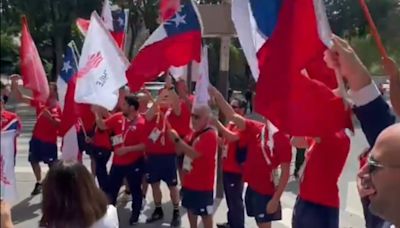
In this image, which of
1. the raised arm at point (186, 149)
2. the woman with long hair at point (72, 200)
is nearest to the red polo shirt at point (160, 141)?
the raised arm at point (186, 149)

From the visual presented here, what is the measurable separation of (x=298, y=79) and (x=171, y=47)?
2903mm

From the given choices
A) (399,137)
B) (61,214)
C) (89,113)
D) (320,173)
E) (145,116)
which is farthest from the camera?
(89,113)

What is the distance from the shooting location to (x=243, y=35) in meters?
6.55

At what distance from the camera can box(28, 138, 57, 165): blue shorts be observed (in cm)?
1103

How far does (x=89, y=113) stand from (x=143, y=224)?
5.77ft

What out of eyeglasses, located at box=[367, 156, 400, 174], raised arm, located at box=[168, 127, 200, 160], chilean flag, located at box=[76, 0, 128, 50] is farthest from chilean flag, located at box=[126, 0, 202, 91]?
eyeglasses, located at box=[367, 156, 400, 174]

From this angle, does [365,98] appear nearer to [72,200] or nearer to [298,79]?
[298,79]

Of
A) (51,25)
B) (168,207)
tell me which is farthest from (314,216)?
(168,207)

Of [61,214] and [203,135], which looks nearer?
[61,214]

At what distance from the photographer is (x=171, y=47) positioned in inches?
312

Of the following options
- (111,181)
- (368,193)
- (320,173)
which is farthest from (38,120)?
(368,193)

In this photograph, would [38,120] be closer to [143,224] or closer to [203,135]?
[143,224]

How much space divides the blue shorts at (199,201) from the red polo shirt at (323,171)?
245 centimetres

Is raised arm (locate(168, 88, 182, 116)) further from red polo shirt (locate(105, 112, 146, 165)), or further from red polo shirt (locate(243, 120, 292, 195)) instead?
red polo shirt (locate(243, 120, 292, 195))
